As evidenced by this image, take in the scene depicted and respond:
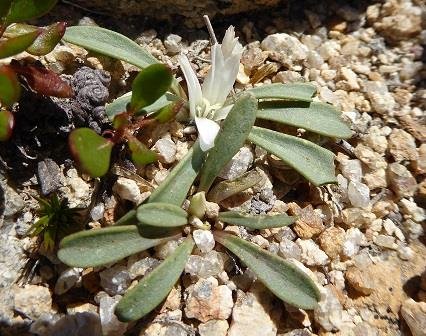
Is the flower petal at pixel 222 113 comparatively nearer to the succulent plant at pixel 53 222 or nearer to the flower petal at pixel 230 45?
the flower petal at pixel 230 45

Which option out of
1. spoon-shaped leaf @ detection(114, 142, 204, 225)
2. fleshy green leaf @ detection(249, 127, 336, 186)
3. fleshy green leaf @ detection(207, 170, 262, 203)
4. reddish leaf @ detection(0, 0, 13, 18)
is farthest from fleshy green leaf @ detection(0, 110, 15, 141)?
fleshy green leaf @ detection(249, 127, 336, 186)

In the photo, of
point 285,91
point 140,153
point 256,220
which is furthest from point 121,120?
point 285,91

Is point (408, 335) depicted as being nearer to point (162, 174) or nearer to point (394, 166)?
point (394, 166)

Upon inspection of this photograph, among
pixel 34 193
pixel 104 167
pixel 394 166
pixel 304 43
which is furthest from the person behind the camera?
pixel 304 43

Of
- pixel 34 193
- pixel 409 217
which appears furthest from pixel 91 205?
pixel 409 217

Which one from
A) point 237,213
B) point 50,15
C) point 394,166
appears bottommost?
point 394,166

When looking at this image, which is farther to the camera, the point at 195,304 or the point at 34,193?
the point at 34,193

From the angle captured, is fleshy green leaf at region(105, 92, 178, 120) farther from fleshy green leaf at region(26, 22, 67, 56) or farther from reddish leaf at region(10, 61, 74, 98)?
fleshy green leaf at region(26, 22, 67, 56)
